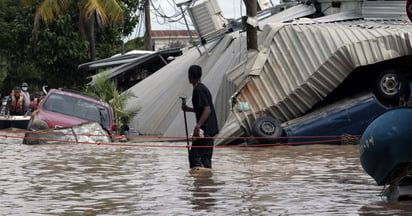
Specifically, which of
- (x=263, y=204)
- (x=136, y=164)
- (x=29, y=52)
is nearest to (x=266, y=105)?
(x=136, y=164)

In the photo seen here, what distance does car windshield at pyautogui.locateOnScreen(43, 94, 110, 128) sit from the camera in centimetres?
2394

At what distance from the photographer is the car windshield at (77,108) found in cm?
2394

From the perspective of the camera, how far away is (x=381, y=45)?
2162cm

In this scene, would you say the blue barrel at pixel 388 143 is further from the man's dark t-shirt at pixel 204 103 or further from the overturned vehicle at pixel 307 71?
the overturned vehicle at pixel 307 71

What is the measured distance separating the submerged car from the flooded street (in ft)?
7.08

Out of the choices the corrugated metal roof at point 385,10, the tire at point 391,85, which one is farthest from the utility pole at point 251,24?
the corrugated metal roof at point 385,10

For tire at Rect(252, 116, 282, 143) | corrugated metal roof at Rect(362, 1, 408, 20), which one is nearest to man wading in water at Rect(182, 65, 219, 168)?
tire at Rect(252, 116, 282, 143)

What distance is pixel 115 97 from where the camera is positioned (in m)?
29.5

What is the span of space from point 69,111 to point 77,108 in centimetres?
30

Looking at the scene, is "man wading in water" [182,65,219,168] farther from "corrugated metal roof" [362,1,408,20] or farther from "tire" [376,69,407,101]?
"corrugated metal roof" [362,1,408,20]

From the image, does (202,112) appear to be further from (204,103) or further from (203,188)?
(203,188)

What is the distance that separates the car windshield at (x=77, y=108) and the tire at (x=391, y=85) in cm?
679

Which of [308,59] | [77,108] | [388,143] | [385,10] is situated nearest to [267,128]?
[308,59]

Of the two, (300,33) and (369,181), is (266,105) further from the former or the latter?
(369,181)
